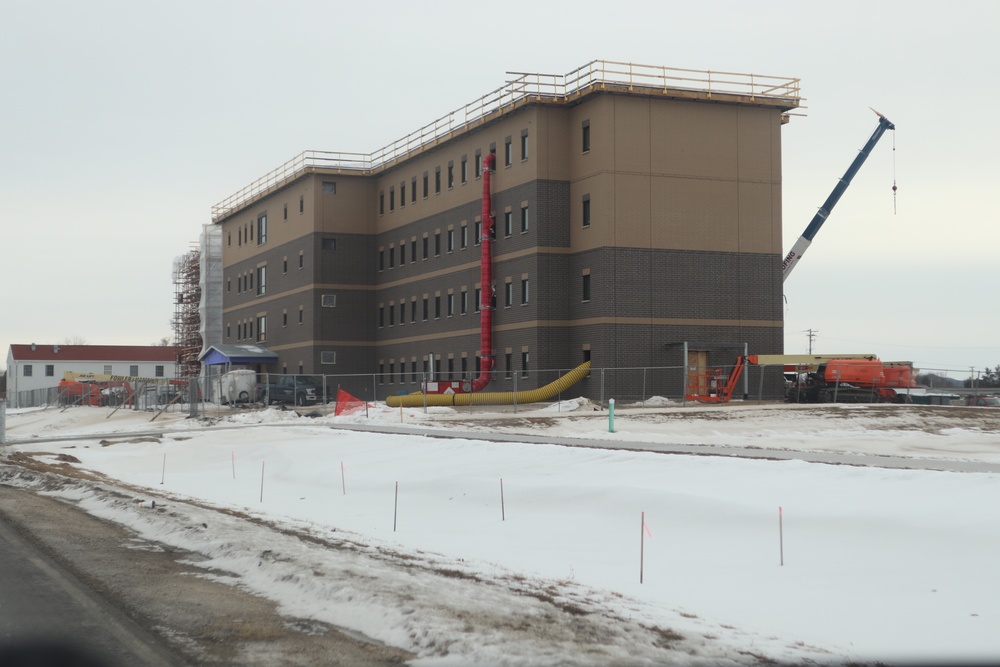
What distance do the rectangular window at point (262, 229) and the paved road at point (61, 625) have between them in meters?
73.8

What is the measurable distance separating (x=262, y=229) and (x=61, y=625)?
7834cm

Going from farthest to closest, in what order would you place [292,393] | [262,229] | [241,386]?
1. [262,229]
2. [241,386]
3. [292,393]

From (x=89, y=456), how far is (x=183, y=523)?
77.0 feet

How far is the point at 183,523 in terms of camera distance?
60.8 ft

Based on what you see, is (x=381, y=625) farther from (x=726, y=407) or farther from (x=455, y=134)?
(x=455, y=134)

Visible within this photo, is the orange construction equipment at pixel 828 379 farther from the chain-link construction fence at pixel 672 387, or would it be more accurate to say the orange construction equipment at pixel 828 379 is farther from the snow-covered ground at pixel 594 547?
the snow-covered ground at pixel 594 547

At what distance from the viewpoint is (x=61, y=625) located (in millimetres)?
10742

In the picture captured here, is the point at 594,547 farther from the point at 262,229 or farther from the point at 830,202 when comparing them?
the point at 262,229

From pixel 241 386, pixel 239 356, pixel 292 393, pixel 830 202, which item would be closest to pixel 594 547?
pixel 292 393

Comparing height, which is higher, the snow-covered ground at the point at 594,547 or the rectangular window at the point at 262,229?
the rectangular window at the point at 262,229

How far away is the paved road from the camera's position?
31.5 ft

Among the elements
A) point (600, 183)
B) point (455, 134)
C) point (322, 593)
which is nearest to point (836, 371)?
point (600, 183)

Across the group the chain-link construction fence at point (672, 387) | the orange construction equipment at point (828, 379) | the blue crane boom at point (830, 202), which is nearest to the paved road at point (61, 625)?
the chain-link construction fence at point (672, 387)

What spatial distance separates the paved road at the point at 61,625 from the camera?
9594 mm
